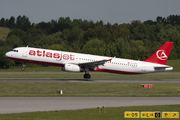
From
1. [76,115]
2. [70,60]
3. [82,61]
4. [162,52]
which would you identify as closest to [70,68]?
[70,60]

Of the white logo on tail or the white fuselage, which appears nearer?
the white fuselage

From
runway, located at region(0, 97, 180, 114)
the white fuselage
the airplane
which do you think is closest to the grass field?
runway, located at region(0, 97, 180, 114)

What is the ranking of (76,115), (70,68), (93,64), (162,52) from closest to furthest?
(76,115) < (70,68) < (93,64) < (162,52)

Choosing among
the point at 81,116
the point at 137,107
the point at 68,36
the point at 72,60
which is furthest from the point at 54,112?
the point at 68,36

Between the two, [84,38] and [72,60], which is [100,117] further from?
[84,38]

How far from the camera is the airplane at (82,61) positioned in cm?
5050

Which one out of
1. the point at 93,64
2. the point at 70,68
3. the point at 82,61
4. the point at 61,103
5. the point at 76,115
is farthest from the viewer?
the point at 82,61

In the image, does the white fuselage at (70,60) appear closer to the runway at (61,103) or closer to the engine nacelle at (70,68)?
Result: the engine nacelle at (70,68)

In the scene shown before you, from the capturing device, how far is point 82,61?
52.4m

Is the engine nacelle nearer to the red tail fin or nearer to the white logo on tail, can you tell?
the red tail fin

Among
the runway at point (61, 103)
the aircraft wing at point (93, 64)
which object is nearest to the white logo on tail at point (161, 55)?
the aircraft wing at point (93, 64)

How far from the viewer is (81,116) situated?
69.3 feet

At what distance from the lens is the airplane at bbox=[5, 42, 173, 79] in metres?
50.5

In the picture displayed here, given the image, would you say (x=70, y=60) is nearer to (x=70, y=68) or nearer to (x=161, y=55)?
(x=70, y=68)
